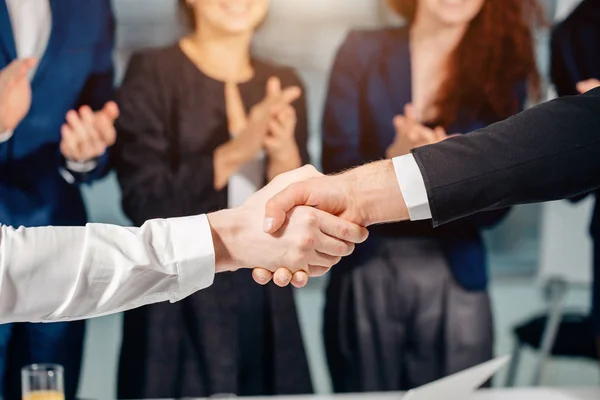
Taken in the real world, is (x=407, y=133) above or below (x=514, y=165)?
above

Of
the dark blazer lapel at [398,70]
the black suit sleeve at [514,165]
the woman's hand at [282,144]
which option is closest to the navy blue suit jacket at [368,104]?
the dark blazer lapel at [398,70]

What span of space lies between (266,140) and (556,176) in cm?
122

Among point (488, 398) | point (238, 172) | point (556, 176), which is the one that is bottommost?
point (488, 398)

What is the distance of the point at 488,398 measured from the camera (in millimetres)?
2189

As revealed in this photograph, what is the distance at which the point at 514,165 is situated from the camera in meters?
1.73

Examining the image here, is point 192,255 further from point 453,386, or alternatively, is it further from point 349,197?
point 453,386

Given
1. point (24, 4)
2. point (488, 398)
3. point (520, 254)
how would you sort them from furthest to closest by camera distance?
1. point (520, 254)
2. point (24, 4)
3. point (488, 398)

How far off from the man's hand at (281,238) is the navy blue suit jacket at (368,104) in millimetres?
856

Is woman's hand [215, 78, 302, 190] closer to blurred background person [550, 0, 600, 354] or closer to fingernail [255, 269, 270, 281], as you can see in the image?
fingernail [255, 269, 270, 281]

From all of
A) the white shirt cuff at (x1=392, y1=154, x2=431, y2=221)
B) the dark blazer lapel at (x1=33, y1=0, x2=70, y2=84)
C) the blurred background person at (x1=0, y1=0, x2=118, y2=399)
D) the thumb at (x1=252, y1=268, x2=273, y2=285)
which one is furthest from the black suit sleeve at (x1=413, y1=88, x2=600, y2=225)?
the dark blazer lapel at (x1=33, y1=0, x2=70, y2=84)

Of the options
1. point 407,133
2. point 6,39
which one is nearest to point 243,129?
point 407,133

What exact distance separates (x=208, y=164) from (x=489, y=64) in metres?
1.00

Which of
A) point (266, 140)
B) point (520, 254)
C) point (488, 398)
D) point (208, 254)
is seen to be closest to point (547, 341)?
point (520, 254)

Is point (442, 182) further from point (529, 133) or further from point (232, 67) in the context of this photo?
point (232, 67)
